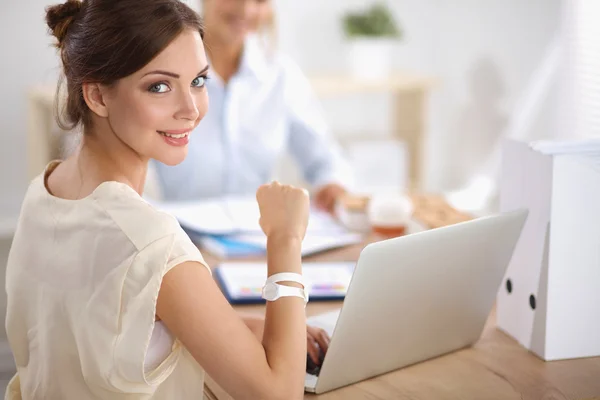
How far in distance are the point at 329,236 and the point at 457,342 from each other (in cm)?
67

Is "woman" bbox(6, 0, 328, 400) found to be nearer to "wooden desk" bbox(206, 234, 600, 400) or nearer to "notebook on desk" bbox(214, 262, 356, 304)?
"wooden desk" bbox(206, 234, 600, 400)

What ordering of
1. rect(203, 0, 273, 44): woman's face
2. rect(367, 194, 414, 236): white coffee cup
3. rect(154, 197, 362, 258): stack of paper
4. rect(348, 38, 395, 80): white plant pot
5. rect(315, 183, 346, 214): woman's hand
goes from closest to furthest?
1. rect(154, 197, 362, 258): stack of paper
2. rect(367, 194, 414, 236): white coffee cup
3. rect(315, 183, 346, 214): woman's hand
4. rect(203, 0, 273, 44): woman's face
5. rect(348, 38, 395, 80): white plant pot

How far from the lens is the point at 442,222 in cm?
198

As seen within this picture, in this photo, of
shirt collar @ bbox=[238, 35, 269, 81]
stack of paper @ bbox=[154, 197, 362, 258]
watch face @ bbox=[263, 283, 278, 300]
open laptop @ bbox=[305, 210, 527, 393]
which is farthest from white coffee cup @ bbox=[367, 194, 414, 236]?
shirt collar @ bbox=[238, 35, 269, 81]

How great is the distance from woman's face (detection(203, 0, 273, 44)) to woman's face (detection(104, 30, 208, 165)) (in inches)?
64.0

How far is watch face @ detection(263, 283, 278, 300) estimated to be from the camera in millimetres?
1151

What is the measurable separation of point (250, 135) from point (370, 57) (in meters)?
1.34

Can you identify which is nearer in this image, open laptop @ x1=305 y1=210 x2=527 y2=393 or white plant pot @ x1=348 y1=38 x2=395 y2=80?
open laptop @ x1=305 y1=210 x2=527 y2=393

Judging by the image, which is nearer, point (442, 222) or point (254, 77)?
point (442, 222)

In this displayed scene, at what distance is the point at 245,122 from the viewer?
114 inches

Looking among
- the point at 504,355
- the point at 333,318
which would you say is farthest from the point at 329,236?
the point at 504,355

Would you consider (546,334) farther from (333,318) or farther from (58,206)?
(58,206)

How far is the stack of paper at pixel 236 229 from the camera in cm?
188

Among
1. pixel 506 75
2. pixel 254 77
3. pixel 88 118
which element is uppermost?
pixel 88 118
